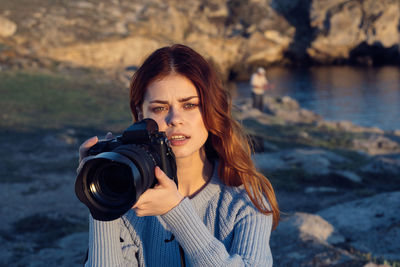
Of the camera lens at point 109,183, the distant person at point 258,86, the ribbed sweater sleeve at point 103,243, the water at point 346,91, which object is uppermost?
the camera lens at point 109,183

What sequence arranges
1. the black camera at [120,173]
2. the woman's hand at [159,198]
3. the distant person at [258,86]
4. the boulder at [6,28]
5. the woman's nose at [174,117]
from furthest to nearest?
the boulder at [6,28], the distant person at [258,86], the woman's nose at [174,117], the woman's hand at [159,198], the black camera at [120,173]

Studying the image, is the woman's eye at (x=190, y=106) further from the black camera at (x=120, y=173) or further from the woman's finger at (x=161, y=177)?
the woman's finger at (x=161, y=177)

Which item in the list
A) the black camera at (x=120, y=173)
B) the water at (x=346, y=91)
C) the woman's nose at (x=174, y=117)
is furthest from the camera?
the water at (x=346, y=91)

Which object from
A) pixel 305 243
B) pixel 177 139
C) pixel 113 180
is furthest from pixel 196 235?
pixel 305 243

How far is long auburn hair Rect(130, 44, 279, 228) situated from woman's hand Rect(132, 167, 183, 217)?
1.64 ft

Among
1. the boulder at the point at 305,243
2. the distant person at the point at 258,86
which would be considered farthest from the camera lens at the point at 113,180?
the distant person at the point at 258,86

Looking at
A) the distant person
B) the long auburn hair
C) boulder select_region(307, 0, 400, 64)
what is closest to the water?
boulder select_region(307, 0, 400, 64)

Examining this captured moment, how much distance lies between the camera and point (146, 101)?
2.34m

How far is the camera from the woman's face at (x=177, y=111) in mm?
2244

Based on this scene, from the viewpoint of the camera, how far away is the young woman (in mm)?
2125

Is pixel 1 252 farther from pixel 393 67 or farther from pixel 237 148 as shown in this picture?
pixel 393 67

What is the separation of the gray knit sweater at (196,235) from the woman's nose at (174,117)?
402 mm

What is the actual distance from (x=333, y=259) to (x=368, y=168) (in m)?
5.99

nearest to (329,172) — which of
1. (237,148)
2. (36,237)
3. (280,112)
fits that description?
(36,237)
